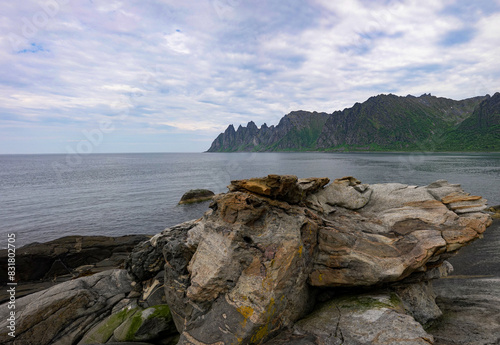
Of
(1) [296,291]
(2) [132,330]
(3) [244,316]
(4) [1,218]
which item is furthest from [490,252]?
(4) [1,218]

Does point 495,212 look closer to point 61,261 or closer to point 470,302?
point 470,302

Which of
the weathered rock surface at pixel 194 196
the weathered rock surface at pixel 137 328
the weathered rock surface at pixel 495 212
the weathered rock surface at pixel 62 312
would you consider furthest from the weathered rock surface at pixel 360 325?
the weathered rock surface at pixel 194 196

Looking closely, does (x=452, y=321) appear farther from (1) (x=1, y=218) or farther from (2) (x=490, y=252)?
(1) (x=1, y=218)

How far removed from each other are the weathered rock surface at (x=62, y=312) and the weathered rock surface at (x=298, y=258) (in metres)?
5.74

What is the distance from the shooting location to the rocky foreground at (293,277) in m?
9.91

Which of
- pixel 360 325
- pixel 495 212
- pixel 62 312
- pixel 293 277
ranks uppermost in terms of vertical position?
pixel 293 277

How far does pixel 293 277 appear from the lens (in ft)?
36.4

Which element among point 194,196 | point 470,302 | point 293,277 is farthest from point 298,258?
point 194,196

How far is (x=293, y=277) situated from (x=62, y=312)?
45.2 ft

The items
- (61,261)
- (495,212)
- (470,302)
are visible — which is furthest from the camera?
(495,212)

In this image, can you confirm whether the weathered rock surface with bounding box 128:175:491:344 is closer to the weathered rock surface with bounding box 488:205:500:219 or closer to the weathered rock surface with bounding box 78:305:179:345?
the weathered rock surface with bounding box 78:305:179:345

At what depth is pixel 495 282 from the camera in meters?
15.1

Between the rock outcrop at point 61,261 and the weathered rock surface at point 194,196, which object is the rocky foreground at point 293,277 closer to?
the rock outcrop at point 61,261

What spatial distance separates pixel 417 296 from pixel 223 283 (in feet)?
32.1
